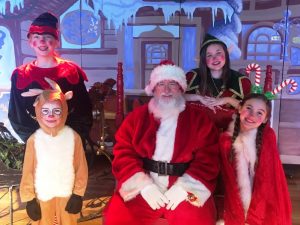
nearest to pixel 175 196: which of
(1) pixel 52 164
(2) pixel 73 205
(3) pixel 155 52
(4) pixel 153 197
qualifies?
(4) pixel 153 197

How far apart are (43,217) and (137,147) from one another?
2.07ft

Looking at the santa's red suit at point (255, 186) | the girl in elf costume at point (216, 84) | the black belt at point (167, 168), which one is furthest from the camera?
the girl in elf costume at point (216, 84)

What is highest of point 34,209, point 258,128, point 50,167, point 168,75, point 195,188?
point 168,75

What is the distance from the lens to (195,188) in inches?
78.3

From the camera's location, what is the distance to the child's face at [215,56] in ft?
7.54

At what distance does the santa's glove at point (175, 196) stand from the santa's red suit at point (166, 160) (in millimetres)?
21

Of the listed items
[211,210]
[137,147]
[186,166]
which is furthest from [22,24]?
[211,210]

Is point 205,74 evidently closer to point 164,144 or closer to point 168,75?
point 168,75

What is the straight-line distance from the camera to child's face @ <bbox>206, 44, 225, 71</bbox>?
7.54ft

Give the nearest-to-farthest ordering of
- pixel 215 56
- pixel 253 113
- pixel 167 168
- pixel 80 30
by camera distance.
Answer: pixel 253 113 → pixel 167 168 → pixel 215 56 → pixel 80 30

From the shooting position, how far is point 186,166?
209 cm

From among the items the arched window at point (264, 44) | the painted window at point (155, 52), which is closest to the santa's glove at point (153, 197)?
the painted window at point (155, 52)

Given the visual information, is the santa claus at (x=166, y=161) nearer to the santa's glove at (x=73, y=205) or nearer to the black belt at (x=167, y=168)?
the black belt at (x=167, y=168)

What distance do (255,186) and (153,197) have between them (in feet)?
1.76
